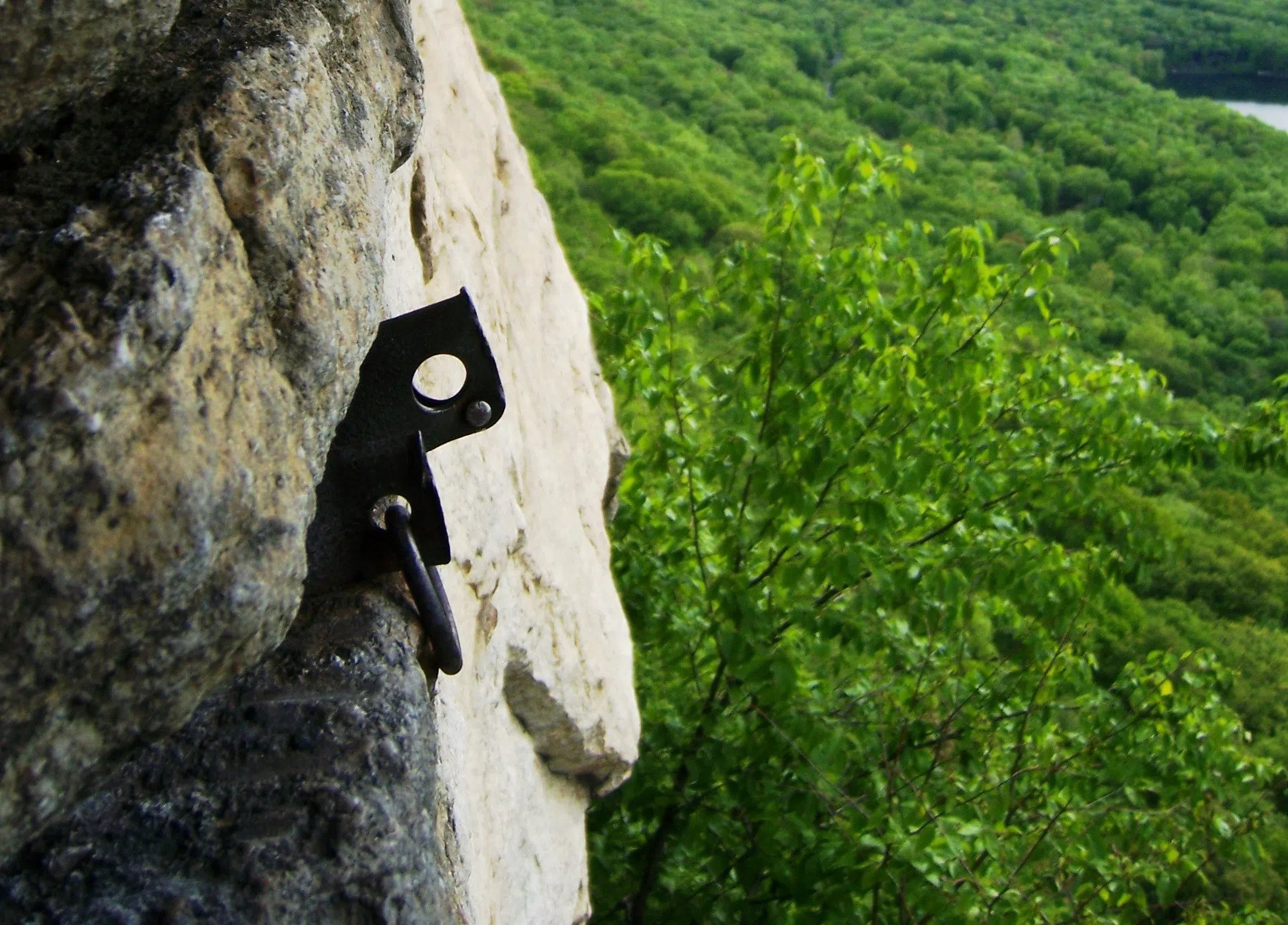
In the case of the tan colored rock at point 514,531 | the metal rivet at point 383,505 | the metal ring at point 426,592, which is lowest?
the tan colored rock at point 514,531

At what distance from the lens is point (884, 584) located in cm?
472

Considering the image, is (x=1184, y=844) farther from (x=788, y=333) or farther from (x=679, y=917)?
(x=788, y=333)

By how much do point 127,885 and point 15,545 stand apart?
39cm

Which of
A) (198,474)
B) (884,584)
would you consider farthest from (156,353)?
(884,584)

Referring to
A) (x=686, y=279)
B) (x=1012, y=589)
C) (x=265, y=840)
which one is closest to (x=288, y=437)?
(x=265, y=840)

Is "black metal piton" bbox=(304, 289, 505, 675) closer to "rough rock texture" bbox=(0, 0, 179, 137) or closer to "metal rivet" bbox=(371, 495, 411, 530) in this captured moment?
"metal rivet" bbox=(371, 495, 411, 530)

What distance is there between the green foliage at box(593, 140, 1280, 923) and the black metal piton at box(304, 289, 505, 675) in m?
3.14

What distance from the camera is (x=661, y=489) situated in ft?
22.3

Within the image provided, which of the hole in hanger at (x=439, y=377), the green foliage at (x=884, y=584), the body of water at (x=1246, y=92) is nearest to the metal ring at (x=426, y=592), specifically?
the hole in hanger at (x=439, y=377)

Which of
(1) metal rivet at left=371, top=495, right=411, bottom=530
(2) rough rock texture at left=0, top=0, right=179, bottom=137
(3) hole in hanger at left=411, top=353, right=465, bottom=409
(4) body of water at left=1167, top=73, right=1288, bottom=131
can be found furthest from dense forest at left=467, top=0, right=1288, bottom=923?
(4) body of water at left=1167, top=73, right=1288, bottom=131

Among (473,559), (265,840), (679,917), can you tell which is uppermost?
(265,840)

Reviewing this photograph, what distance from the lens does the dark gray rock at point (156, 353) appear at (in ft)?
3.15

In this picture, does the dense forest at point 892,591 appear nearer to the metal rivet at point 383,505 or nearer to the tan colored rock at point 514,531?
the tan colored rock at point 514,531

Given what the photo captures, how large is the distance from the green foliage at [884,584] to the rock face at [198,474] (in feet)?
11.0
